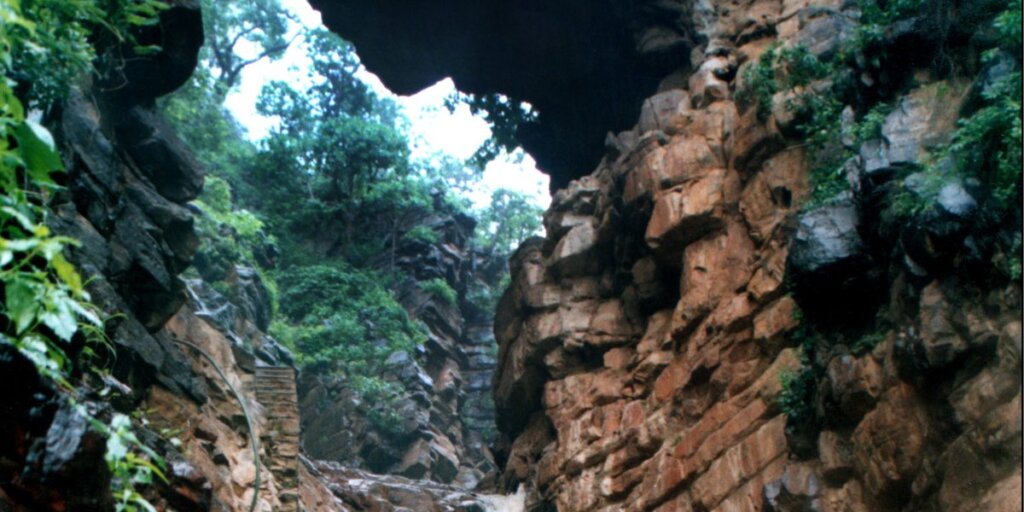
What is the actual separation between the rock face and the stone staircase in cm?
890

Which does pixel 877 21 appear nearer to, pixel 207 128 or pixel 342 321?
pixel 342 321

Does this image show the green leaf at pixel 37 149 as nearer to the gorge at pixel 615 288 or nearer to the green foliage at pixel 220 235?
the gorge at pixel 615 288

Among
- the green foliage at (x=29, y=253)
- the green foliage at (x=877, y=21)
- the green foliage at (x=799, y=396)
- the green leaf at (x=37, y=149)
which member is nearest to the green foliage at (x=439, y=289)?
the green foliage at (x=877, y=21)

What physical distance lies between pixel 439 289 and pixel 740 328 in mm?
19546

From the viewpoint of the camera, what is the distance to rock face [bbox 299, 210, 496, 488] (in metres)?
25.3

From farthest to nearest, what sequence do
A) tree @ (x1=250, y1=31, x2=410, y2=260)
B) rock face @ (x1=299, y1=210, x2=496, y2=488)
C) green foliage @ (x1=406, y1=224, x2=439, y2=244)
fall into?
green foliage @ (x1=406, y1=224, x2=439, y2=244) < tree @ (x1=250, y1=31, x2=410, y2=260) < rock face @ (x1=299, y1=210, x2=496, y2=488)

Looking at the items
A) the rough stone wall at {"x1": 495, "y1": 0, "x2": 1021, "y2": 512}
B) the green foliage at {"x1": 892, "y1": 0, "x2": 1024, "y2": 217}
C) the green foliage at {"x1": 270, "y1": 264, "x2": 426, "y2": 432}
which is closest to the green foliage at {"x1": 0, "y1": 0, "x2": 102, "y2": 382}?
the rough stone wall at {"x1": 495, "y1": 0, "x2": 1021, "y2": 512}

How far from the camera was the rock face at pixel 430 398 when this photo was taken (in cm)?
2528

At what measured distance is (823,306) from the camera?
10.9 meters

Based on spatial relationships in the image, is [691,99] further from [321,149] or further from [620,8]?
[321,149]

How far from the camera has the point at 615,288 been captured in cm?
1739

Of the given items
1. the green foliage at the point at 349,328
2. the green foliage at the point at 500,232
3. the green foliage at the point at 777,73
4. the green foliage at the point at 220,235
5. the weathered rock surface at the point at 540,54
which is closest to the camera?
the green foliage at the point at 777,73

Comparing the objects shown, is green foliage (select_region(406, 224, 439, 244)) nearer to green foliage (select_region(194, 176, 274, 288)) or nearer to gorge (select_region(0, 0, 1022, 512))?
gorge (select_region(0, 0, 1022, 512))

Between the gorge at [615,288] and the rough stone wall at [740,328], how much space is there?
46 mm
